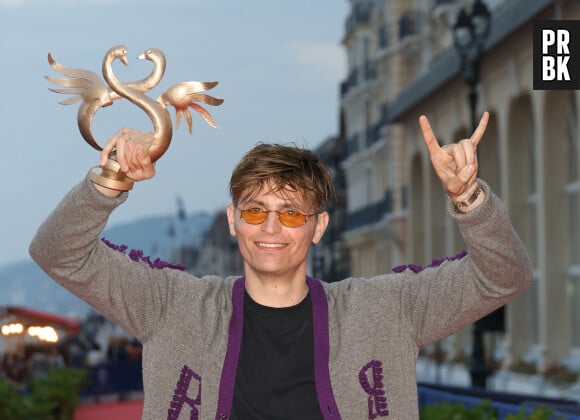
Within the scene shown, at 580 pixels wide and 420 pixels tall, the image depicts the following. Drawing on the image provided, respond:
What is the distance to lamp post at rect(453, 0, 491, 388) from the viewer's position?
73.5 ft

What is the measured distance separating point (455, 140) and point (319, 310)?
39.9 m

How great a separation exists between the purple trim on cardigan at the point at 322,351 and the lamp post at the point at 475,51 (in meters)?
17.3

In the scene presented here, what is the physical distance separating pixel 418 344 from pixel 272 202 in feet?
2.36

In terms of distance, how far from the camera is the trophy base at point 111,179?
195 inches

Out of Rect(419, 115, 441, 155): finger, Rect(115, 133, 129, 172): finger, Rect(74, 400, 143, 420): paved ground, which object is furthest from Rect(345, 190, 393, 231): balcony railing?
Rect(115, 133, 129, 172): finger

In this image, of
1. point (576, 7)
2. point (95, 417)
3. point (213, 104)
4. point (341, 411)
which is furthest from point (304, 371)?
point (95, 417)

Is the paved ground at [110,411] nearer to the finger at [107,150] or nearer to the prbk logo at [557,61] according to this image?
the prbk logo at [557,61]

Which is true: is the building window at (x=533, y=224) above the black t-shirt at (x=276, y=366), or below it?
above

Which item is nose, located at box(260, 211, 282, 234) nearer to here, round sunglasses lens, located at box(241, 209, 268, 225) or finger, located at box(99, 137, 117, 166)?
round sunglasses lens, located at box(241, 209, 268, 225)

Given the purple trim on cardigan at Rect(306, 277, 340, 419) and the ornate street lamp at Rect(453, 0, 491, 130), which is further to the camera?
the ornate street lamp at Rect(453, 0, 491, 130)

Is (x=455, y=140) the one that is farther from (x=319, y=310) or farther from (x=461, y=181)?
(x=461, y=181)

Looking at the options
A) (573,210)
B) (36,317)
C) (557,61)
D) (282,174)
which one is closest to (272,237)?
(282,174)

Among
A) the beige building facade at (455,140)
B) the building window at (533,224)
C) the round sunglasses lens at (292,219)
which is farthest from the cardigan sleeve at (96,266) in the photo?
the building window at (533,224)

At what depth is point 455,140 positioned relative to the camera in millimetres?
44688
